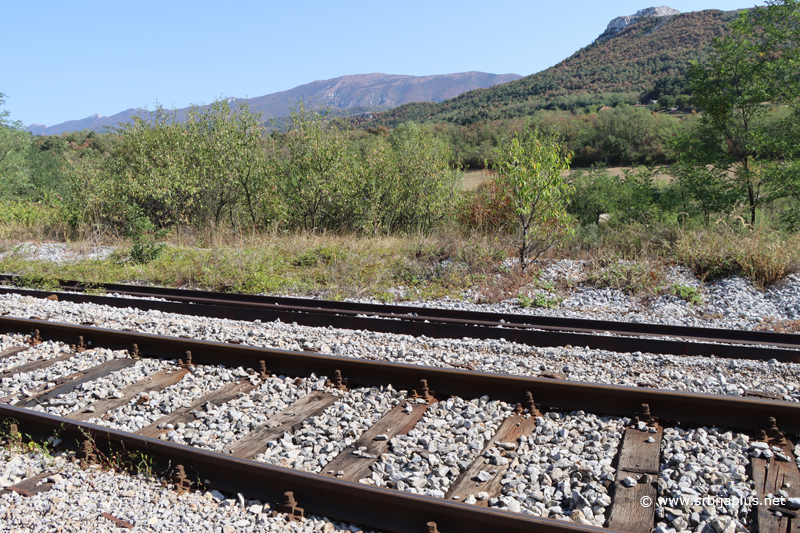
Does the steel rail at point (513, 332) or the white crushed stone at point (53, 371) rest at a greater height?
the white crushed stone at point (53, 371)

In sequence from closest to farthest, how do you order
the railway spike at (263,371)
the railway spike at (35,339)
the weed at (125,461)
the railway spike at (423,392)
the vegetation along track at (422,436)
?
1. the vegetation along track at (422,436)
2. the weed at (125,461)
3. the railway spike at (423,392)
4. the railway spike at (263,371)
5. the railway spike at (35,339)

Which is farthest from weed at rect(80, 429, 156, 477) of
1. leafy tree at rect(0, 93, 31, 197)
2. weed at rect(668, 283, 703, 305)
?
leafy tree at rect(0, 93, 31, 197)

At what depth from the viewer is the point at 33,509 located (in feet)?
9.91

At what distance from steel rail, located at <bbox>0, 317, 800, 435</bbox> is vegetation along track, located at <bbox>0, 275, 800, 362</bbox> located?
1833 millimetres

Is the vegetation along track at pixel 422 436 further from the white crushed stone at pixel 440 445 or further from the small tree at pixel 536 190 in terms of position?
the small tree at pixel 536 190

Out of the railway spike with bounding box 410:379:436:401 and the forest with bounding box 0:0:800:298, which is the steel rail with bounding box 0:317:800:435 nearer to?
the railway spike with bounding box 410:379:436:401

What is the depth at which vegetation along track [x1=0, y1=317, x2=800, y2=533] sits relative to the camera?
9.23 feet

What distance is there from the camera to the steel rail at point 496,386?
3.53 meters

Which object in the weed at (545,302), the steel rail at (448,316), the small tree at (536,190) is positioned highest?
the small tree at (536,190)

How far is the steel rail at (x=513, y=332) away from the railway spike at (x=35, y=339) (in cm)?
196

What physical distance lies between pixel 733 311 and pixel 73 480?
8.04 meters

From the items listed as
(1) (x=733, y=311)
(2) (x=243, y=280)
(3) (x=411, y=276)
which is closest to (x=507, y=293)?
(3) (x=411, y=276)

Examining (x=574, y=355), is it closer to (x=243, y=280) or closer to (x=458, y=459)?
(x=458, y=459)

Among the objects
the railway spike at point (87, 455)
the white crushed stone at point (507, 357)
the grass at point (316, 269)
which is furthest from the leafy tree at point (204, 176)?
the railway spike at point (87, 455)
